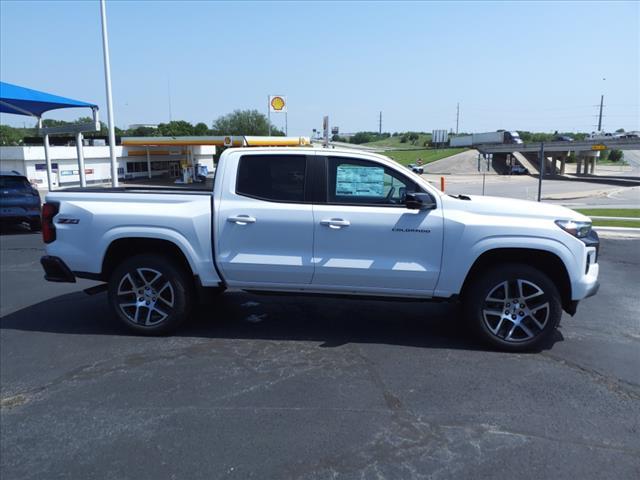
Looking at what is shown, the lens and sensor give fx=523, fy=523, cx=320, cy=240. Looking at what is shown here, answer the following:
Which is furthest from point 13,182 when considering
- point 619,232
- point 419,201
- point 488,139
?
point 488,139

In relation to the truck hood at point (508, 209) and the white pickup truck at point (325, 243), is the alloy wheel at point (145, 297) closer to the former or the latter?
the white pickup truck at point (325, 243)

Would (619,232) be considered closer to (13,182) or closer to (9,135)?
(13,182)

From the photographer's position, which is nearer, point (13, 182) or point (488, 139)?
point (13, 182)

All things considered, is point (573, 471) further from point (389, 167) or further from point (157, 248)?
point (157, 248)

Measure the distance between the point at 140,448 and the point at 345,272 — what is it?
2.33 m

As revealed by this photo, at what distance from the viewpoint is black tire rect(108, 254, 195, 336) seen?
16.8 ft

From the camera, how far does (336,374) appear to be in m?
4.33

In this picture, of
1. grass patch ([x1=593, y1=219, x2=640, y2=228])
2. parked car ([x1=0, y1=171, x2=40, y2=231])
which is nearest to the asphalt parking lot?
parked car ([x1=0, y1=171, x2=40, y2=231])

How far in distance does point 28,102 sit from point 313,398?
46.0ft

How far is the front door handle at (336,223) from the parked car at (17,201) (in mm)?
10372

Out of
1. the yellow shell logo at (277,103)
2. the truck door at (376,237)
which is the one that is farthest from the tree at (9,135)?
the truck door at (376,237)

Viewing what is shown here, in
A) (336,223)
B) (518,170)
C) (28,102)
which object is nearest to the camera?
(336,223)

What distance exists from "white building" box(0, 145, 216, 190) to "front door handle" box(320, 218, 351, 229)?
29.3m

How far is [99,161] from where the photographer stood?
131ft
